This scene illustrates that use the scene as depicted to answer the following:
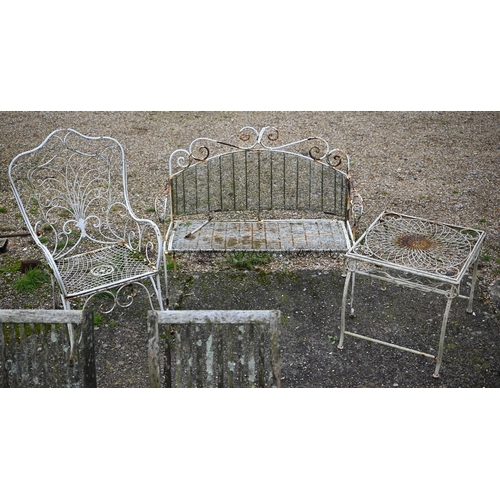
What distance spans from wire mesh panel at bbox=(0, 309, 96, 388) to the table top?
181 centimetres

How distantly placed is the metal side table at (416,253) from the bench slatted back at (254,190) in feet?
1.66

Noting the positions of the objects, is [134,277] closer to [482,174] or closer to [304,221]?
[304,221]

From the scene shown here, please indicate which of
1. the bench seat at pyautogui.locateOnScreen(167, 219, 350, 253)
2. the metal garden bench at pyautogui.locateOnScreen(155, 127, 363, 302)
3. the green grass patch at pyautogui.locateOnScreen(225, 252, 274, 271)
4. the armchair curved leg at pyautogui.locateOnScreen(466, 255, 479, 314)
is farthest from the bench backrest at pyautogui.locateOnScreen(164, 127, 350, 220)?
the armchair curved leg at pyautogui.locateOnScreen(466, 255, 479, 314)

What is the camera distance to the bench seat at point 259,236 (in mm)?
4934

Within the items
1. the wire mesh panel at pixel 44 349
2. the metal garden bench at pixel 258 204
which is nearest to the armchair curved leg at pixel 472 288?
the metal garden bench at pixel 258 204

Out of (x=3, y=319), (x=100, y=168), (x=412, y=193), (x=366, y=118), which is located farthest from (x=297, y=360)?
(x=366, y=118)

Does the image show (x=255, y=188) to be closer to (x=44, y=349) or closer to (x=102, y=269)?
(x=102, y=269)

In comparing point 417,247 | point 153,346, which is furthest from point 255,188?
point 153,346

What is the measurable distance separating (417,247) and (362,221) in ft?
5.55

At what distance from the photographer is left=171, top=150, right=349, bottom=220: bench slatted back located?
5254 millimetres

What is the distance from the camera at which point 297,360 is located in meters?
4.57

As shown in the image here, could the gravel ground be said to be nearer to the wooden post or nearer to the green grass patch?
the green grass patch

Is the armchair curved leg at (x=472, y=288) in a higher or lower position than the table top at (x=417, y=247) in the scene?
lower

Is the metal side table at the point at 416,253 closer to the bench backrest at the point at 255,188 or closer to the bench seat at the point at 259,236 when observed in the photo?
the bench seat at the point at 259,236
